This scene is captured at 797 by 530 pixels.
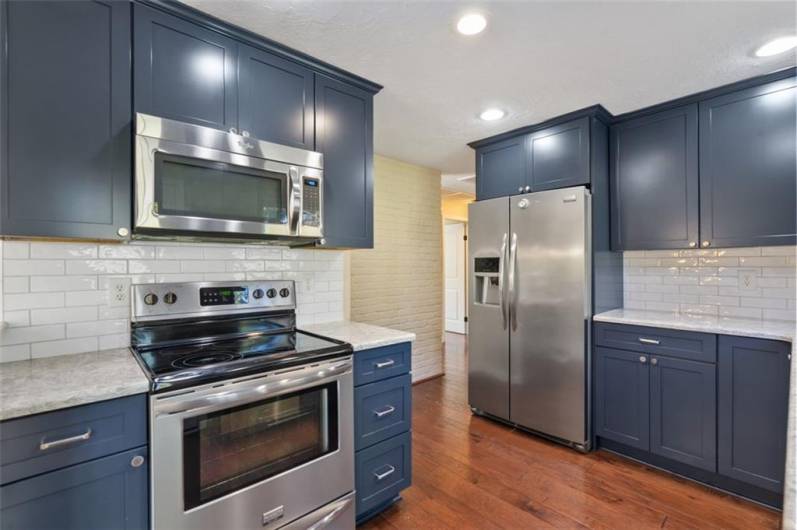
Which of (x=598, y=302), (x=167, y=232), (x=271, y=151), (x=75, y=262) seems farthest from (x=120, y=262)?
(x=598, y=302)

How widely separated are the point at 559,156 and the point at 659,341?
1475 mm

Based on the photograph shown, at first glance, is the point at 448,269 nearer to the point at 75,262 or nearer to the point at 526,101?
the point at 526,101

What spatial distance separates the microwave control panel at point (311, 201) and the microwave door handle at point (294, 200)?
→ 0.11ft

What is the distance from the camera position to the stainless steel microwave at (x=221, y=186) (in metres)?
1.54

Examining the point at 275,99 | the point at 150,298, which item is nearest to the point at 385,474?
the point at 150,298

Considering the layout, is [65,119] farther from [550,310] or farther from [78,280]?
[550,310]

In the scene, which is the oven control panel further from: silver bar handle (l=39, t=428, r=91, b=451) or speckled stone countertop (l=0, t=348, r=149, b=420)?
silver bar handle (l=39, t=428, r=91, b=451)

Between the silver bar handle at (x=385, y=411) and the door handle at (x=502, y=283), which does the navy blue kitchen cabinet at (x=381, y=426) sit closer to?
the silver bar handle at (x=385, y=411)

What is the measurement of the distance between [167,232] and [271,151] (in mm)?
606

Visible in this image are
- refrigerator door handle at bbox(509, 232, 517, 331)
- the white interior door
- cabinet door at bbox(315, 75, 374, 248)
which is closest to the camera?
cabinet door at bbox(315, 75, 374, 248)

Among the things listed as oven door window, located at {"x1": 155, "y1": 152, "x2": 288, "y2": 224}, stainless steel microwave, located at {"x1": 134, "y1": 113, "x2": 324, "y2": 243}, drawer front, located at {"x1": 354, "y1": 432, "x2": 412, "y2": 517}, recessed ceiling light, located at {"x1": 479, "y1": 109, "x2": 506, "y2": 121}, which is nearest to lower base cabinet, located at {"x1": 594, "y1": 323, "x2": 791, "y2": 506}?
drawer front, located at {"x1": 354, "y1": 432, "x2": 412, "y2": 517}

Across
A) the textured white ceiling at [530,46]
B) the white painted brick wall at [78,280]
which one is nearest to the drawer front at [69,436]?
the white painted brick wall at [78,280]

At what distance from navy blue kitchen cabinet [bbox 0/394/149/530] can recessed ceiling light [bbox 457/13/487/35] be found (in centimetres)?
202

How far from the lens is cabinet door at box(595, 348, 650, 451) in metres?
2.51
